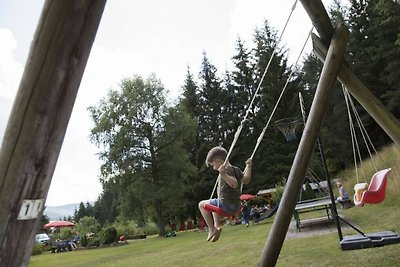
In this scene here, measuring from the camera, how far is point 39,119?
143cm

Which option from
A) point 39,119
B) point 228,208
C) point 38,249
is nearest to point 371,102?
point 228,208

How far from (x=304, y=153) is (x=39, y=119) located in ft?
10.8

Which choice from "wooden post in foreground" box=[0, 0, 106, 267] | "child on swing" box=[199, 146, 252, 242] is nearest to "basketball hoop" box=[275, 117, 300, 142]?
"child on swing" box=[199, 146, 252, 242]

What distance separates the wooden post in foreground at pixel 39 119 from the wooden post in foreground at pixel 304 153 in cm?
303

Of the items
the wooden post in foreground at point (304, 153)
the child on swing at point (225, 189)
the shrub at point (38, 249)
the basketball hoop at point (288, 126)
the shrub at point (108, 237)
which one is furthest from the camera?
the shrub at point (38, 249)

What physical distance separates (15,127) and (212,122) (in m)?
40.8

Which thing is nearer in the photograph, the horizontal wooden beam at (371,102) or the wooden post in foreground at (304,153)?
the wooden post in foreground at (304,153)

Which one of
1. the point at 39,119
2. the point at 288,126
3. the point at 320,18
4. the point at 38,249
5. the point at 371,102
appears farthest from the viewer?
the point at 38,249

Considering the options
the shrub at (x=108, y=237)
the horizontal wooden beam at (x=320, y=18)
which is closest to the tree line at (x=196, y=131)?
the shrub at (x=108, y=237)

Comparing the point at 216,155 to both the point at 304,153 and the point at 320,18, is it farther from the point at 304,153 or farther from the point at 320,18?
the point at 320,18

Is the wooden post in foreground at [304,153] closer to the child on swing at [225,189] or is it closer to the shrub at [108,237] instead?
the child on swing at [225,189]

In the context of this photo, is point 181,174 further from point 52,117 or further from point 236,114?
point 52,117

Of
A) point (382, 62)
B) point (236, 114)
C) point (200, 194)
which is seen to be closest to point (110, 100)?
point (200, 194)

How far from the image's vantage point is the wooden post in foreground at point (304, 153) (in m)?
4.06
